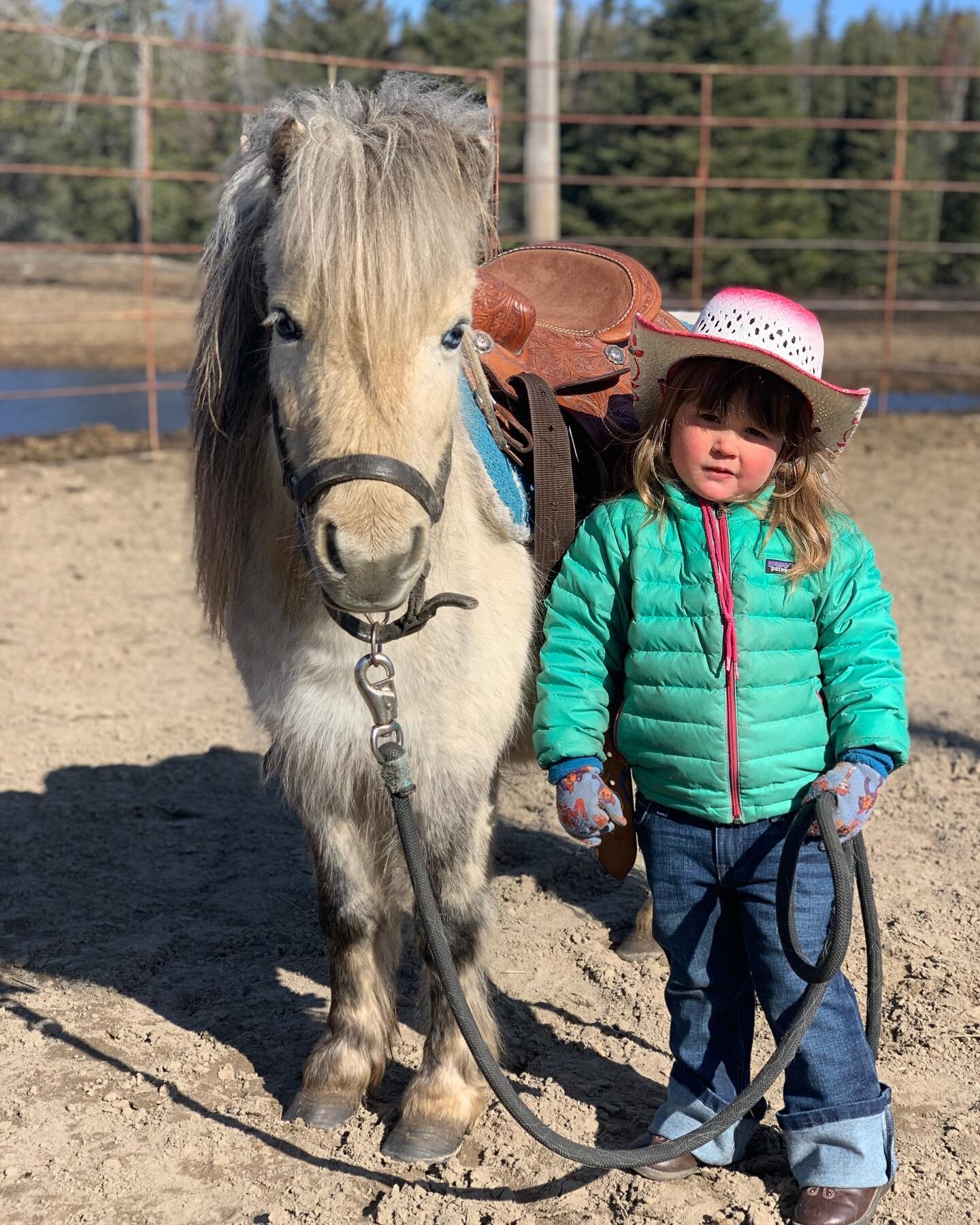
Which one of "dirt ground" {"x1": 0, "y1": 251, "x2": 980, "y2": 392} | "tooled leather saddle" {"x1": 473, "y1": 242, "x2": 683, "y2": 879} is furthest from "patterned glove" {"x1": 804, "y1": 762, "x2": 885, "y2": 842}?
A: "dirt ground" {"x1": 0, "y1": 251, "x2": 980, "y2": 392}

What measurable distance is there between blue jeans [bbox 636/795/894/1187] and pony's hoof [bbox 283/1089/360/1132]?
0.57 meters

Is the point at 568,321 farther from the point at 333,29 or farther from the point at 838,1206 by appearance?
the point at 333,29

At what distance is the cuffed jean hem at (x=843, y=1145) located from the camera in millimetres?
1978

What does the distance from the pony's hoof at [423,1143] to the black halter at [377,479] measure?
2.96ft

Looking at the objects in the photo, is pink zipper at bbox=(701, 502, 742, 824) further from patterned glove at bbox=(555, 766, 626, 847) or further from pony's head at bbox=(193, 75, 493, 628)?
pony's head at bbox=(193, 75, 493, 628)

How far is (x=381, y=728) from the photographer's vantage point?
1.89m

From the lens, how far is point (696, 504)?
200cm

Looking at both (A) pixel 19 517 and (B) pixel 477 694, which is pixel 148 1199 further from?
(A) pixel 19 517

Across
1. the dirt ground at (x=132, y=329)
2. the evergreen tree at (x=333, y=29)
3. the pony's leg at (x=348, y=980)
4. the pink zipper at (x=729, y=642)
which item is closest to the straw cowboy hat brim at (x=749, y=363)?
the pink zipper at (x=729, y=642)

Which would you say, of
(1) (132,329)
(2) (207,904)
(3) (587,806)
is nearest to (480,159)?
(3) (587,806)

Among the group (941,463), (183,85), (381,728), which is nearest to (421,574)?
(381,728)

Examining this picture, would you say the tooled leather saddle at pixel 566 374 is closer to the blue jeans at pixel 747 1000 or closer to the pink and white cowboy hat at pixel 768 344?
the blue jeans at pixel 747 1000

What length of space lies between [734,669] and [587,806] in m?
0.31

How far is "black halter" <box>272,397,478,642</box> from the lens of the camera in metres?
1.66
